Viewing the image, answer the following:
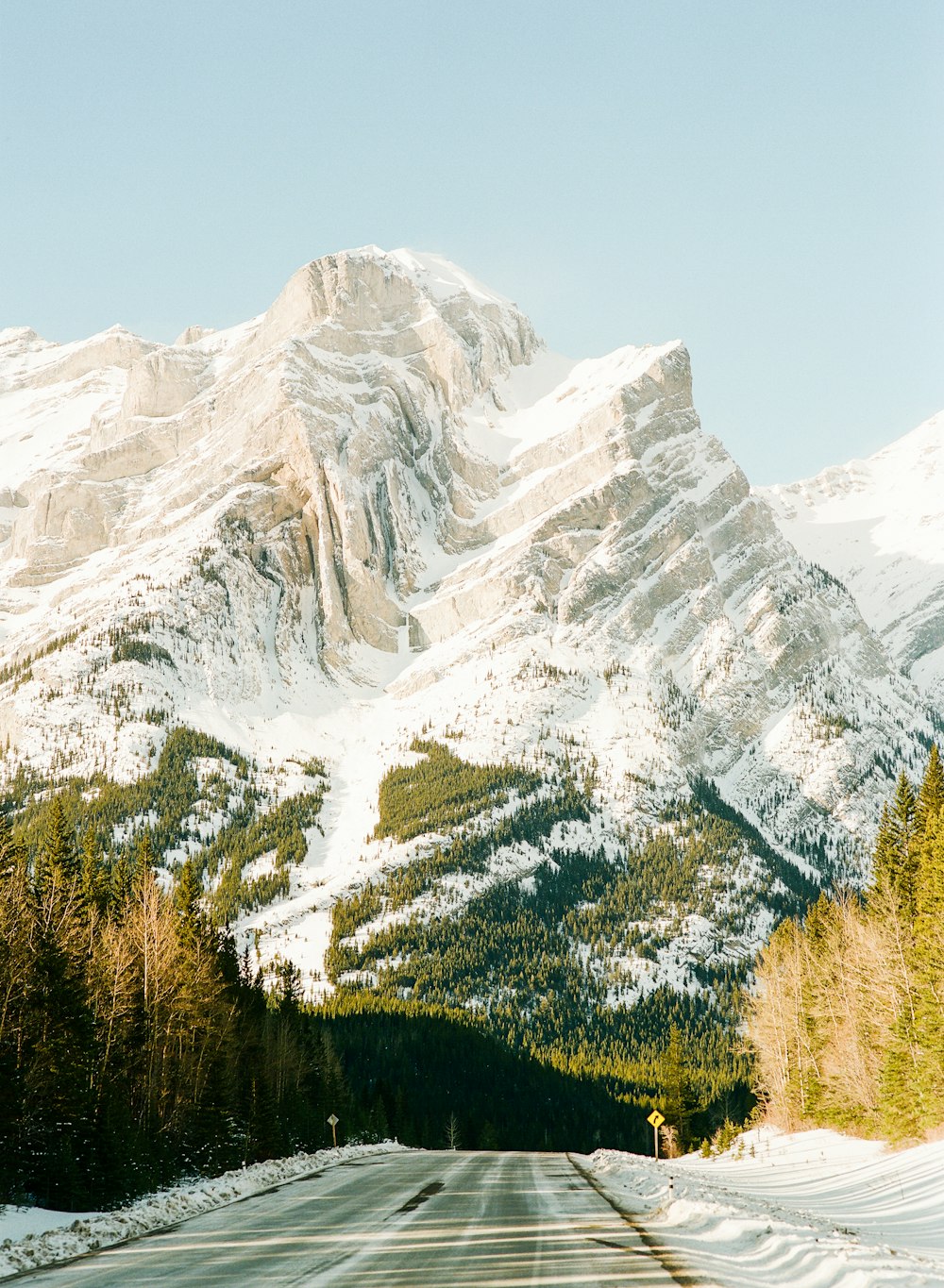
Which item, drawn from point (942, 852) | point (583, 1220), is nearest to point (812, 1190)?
point (942, 852)

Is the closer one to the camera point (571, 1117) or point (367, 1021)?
point (571, 1117)

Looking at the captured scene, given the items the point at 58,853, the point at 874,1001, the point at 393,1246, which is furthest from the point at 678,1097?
the point at 393,1246

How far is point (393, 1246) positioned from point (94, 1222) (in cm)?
899

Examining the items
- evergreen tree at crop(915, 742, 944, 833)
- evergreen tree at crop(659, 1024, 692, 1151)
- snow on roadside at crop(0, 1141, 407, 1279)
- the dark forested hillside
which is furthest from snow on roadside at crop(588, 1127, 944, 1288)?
evergreen tree at crop(659, 1024, 692, 1151)

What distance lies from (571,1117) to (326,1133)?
215 feet

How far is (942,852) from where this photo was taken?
→ 132ft

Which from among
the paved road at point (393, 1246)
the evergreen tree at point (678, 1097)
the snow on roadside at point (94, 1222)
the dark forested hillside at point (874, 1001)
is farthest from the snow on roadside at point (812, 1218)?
the evergreen tree at point (678, 1097)

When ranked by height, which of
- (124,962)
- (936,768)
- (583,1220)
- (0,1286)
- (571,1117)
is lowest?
(571,1117)

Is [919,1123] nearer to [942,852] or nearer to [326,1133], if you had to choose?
[942,852]

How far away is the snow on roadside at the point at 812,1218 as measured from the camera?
1390 cm

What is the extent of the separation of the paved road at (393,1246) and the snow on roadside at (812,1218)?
3.74 ft

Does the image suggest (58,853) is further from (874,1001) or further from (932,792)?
(932,792)

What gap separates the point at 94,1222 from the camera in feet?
71.8

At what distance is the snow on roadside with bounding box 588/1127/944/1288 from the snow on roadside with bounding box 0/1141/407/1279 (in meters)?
10.2
